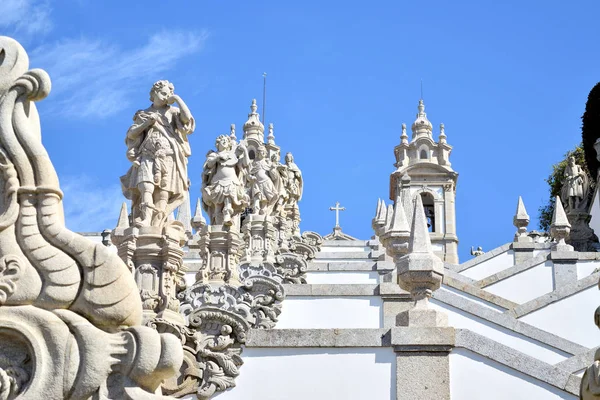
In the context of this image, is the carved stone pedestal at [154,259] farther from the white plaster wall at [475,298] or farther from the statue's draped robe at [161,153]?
the white plaster wall at [475,298]

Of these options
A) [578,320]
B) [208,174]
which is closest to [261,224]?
[208,174]

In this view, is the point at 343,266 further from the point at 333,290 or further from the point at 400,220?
the point at 333,290

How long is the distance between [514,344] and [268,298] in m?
4.41

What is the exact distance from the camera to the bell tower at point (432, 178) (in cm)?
5756

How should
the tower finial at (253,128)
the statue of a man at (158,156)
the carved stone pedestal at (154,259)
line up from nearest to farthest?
the carved stone pedestal at (154,259) → the statue of a man at (158,156) → the tower finial at (253,128)

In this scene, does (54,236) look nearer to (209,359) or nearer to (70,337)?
(70,337)

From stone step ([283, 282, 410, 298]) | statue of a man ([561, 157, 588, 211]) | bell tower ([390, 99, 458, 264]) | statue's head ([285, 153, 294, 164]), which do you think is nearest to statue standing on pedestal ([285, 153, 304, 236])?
statue's head ([285, 153, 294, 164])

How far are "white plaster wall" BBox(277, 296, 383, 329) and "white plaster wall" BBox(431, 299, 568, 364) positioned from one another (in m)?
1.09

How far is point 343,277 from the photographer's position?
25562 mm

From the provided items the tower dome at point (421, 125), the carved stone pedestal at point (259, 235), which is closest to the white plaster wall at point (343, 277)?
the carved stone pedestal at point (259, 235)

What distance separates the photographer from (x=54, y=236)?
7.20m

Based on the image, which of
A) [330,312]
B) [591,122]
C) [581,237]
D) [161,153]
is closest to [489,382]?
[161,153]

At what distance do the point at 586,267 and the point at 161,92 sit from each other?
16.2 meters

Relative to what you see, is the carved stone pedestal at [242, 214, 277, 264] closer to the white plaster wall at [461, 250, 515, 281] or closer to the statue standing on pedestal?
the statue standing on pedestal
